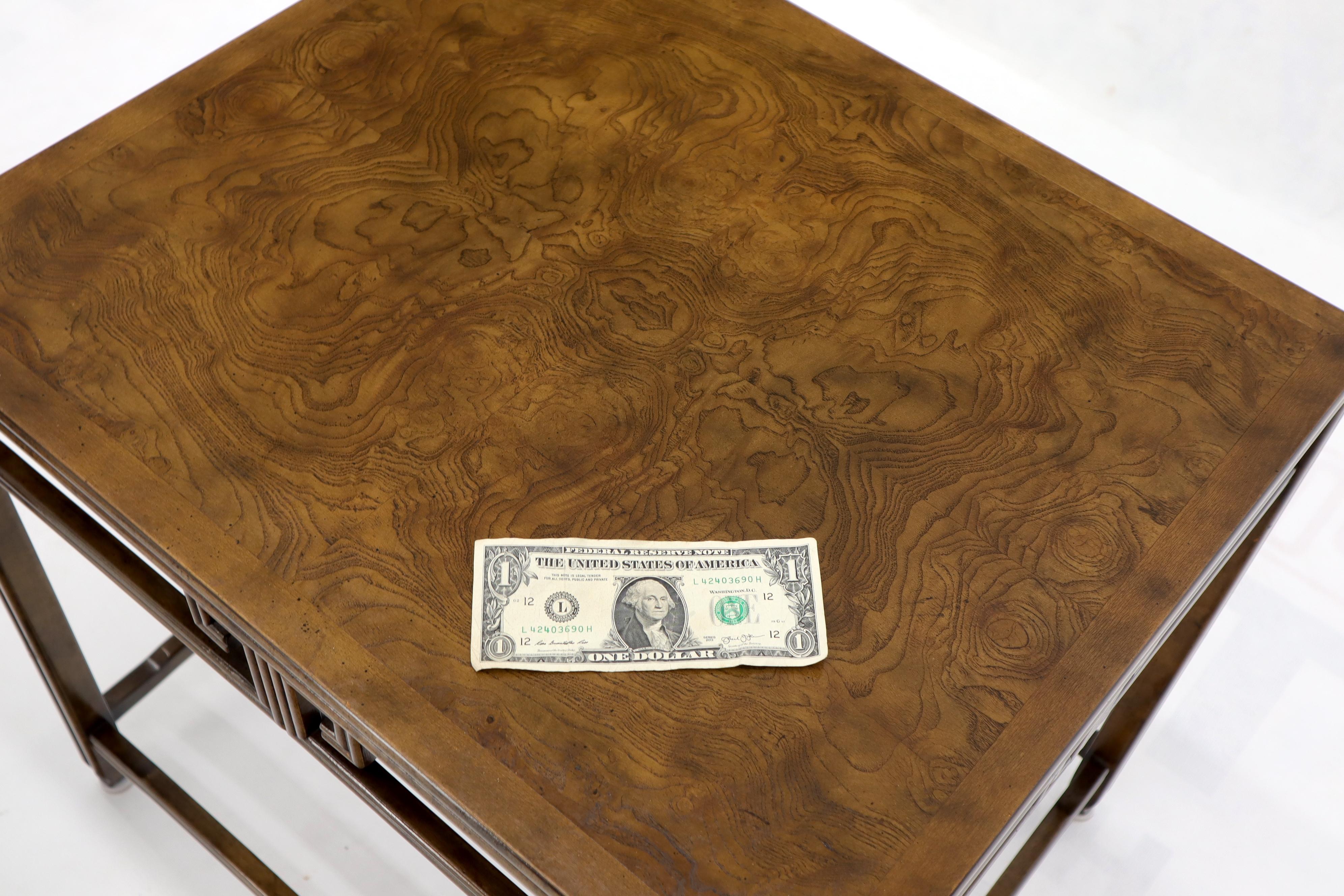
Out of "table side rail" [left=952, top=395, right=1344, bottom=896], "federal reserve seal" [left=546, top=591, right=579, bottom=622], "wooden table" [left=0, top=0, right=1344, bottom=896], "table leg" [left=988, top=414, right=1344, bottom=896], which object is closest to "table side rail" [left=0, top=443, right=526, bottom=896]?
"wooden table" [left=0, top=0, right=1344, bottom=896]

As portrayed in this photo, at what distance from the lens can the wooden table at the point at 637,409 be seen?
4.39 feet

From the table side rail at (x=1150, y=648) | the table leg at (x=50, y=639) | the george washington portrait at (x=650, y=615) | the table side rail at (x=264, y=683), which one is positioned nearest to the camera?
the table side rail at (x=1150, y=648)

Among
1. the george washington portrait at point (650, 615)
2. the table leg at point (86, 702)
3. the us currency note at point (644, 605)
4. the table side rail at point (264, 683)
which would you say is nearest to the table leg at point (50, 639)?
the table leg at point (86, 702)

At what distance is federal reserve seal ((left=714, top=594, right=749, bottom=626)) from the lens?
142 centimetres

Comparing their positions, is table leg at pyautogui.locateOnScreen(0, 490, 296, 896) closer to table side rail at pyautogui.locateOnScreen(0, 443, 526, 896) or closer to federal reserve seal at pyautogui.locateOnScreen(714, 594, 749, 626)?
table side rail at pyautogui.locateOnScreen(0, 443, 526, 896)

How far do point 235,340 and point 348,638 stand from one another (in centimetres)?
48

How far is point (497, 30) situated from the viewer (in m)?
2.04

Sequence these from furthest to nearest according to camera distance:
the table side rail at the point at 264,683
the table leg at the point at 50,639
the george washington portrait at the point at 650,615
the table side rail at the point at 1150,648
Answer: the table leg at the point at 50,639 < the table side rail at the point at 264,683 < the george washington portrait at the point at 650,615 < the table side rail at the point at 1150,648

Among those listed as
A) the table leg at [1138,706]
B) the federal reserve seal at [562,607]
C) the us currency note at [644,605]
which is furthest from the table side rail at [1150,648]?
the federal reserve seal at [562,607]

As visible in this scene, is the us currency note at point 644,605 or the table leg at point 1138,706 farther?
the table leg at point 1138,706

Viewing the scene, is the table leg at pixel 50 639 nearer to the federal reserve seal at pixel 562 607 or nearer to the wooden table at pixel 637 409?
the wooden table at pixel 637 409

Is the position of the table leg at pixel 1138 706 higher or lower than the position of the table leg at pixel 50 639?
higher

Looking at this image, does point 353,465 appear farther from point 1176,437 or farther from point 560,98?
point 1176,437

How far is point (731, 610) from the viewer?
1.43 m
